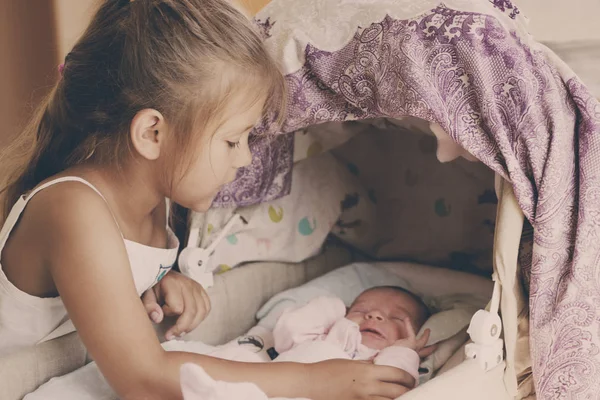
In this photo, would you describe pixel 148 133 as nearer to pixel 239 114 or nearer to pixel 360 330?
pixel 239 114

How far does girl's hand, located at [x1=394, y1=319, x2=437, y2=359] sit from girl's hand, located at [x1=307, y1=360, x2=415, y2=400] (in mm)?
237

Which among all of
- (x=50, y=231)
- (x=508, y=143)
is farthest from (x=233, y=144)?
(x=508, y=143)

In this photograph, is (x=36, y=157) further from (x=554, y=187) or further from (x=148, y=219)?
(x=554, y=187)

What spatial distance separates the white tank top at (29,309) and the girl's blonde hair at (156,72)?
100 millimetres

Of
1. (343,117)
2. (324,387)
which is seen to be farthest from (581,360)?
(343,117)

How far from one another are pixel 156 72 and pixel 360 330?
61cm

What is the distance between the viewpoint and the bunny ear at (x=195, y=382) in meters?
0.72

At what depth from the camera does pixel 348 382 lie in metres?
0.98

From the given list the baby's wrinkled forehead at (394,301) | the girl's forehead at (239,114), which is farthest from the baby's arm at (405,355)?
the girl's forehead at (239,114)

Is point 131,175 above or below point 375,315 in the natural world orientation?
above

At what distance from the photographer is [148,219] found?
1.19 meters

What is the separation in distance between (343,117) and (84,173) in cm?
39

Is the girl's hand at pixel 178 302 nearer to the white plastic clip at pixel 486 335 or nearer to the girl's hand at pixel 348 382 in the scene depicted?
the girl's hand at pixel 348 382

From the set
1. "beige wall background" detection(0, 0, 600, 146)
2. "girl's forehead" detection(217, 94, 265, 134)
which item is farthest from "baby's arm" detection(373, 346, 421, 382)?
"beige wall background" detection(0, 0, 600, 146)
